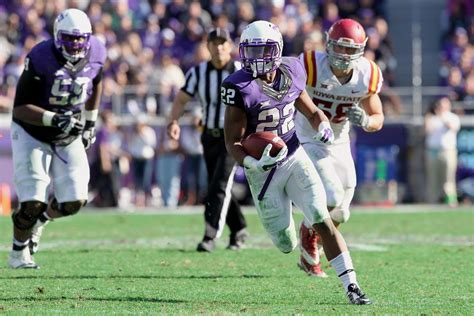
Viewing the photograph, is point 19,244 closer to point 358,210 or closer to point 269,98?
point 269,98

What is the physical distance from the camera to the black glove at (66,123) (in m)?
7.18

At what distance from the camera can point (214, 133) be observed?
8.93 meters

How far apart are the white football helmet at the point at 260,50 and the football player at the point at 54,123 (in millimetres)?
1601

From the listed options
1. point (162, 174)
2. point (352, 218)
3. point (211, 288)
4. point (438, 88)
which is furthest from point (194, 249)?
point (438, 88)

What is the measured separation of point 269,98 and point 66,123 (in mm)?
1743

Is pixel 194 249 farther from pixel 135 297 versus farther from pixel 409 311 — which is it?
pixel 409 311

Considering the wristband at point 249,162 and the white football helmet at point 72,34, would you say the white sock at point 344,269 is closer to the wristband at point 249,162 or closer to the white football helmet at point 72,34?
the wristband at point 249,162

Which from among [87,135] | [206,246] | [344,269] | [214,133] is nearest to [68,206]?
[87,135]

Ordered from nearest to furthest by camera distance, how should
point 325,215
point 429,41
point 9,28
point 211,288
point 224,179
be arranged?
point 325,215 < point 211,288 < point 224,179 < point 9,28 < point 429,41

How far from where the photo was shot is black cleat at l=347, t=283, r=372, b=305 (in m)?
5.70

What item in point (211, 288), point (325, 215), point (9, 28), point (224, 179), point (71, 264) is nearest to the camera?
point (325, 215)

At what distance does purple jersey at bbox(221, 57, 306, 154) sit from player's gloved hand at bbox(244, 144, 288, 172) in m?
0.34

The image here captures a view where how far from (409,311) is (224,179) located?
3537 mm

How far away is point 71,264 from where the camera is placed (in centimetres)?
780
